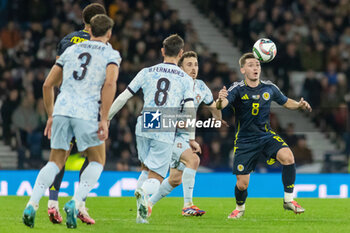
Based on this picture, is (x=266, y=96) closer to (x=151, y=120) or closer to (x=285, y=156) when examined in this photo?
(x=285, y=156)

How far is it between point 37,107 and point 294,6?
29.1 ft

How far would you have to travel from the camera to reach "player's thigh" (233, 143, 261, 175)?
29.4 ft

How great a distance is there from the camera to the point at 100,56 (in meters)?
6.99

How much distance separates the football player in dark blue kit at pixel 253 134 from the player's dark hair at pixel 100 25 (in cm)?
226

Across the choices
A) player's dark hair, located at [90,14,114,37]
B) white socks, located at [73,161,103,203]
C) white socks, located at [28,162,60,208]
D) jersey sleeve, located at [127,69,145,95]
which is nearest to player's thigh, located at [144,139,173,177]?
jersey sleeve, located at [127,69,145,95]

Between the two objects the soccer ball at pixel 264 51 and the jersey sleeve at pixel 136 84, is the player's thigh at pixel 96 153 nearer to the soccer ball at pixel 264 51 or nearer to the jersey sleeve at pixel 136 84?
the jersey sleeve at pixel 136 84

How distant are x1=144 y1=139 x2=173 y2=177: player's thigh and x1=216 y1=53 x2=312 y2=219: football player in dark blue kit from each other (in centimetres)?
137

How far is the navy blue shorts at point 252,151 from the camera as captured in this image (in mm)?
8969

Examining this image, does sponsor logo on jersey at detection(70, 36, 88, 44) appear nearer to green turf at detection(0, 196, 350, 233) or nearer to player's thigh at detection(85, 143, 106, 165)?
player's thigh at detection(85, 143, 106, 165)

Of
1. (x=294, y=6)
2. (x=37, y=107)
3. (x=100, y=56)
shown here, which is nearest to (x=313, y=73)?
(x=294, y=6)

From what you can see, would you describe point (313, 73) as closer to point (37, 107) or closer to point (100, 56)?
point (37, 107)

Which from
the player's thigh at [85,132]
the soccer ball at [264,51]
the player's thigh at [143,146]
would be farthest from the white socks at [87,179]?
the soccer ball at [264,51]

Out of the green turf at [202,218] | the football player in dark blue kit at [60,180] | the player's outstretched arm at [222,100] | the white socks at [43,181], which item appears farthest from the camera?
the player's outstretched arm at [222,100]

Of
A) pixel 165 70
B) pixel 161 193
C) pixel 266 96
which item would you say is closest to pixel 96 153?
pixel 165 70
